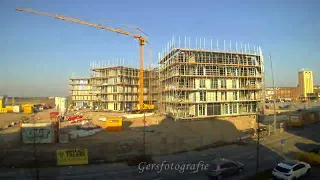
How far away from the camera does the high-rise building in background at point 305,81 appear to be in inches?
4380

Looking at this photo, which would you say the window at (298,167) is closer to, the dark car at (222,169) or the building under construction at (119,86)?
the dark car at (222,169)

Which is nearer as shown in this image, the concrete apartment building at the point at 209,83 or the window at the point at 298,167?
the window at the point at 298,167

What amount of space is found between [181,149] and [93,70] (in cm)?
5899

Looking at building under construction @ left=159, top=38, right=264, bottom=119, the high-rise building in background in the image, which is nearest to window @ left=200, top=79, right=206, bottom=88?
building under construction @ left=159, top=38, right=264, bottom=119

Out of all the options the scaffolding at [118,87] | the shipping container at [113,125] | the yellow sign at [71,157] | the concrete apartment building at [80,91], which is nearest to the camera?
the yellow sign at [71,157]

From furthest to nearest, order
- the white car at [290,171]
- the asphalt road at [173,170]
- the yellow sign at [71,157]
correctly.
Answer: the yellow sign at [71,157]
the asphalt road at [173,170]
the white car at [290,171]

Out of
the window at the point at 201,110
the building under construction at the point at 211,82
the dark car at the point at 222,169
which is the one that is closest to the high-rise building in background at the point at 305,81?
the building under construction at the point at 211,82

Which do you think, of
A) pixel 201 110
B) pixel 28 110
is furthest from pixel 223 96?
pixel 28 110

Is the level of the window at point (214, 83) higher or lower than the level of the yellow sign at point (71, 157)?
higher

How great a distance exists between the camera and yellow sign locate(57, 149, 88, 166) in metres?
21.6

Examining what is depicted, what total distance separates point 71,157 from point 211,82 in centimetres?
3503

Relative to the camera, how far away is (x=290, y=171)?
16.2 metres

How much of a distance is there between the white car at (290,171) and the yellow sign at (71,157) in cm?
1548

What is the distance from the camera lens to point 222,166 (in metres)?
17.4
